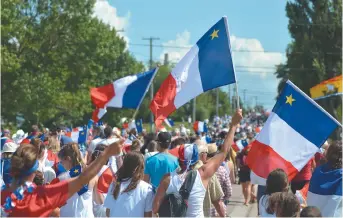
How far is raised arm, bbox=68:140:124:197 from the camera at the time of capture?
440 centimetres

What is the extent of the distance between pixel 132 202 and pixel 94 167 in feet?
5.16

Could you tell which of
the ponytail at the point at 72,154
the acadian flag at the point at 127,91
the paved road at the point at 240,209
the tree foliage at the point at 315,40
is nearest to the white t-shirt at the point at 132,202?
the ponytail at the point at 72,154

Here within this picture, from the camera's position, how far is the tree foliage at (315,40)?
157ft

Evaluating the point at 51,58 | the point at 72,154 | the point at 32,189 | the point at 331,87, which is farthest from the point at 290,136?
the point at 51,58

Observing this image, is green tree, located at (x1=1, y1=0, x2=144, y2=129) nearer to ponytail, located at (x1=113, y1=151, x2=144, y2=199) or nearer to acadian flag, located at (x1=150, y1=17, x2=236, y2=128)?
acadian flag, located at (x1=150, y1=17, x2=236, y2=128)

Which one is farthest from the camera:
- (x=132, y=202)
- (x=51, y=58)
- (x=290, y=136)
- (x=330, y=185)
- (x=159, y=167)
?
(x=51, y=58)

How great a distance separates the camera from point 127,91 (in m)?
15.0

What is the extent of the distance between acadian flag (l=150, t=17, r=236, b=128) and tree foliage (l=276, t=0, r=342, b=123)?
3887cm

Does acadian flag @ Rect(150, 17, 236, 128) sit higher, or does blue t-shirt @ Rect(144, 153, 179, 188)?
acadian flag @ Rect(150, 17, 236, 128)

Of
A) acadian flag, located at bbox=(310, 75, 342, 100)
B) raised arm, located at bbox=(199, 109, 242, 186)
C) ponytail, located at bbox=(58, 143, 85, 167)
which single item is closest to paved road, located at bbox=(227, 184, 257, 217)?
ponytail, located at bbox=(58, 143, 85, 167)

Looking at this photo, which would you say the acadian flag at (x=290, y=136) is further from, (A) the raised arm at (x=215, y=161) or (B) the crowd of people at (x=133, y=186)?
(A) the raised arm at (x=215, y=161)

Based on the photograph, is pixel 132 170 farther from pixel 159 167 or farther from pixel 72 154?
pixel 159 167

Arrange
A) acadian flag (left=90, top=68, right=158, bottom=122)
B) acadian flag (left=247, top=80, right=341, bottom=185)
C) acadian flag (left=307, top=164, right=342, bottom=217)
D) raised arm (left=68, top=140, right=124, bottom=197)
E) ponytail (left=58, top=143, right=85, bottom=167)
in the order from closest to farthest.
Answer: raised arm (left=68, top=140, right=124, bottom=197)
acadian flag (left=307, top=164, right=342, bottom=217)
ponytail (left=58, top=143, right=85, bottom=167)
acadian flag (left=247, top=80, right=341, bottom=185)
acadian flag (left=90, top=68, right=158, bottom=122)

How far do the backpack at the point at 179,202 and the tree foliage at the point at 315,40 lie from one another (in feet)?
137
